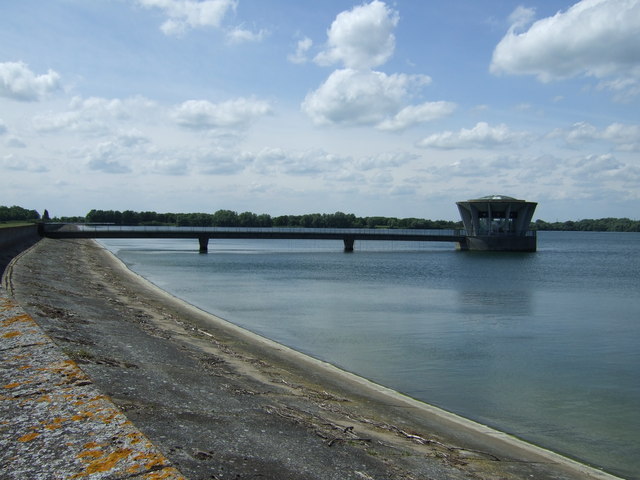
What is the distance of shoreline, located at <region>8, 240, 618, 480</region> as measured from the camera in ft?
36.6

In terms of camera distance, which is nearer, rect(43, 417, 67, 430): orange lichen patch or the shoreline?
rect(43, 417, 67, 430): orange lichen patch

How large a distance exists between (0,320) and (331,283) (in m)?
46.1

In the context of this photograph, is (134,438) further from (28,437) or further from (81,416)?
(28,437)

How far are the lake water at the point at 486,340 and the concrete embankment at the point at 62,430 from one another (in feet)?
34.7

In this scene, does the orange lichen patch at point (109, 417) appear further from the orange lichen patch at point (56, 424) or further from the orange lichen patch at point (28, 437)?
the orange lichen patch at point (28, 437)

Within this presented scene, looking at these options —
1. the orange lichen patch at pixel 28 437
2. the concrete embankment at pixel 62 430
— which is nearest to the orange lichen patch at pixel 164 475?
the concrete embankment at pixel 62 430

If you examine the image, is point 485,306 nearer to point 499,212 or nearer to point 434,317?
point 434,317

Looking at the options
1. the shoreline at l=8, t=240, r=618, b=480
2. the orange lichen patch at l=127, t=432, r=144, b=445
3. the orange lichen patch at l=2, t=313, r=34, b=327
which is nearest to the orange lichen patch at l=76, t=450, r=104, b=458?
the orange lichen patch at l=127, t=432, r=144, b=445

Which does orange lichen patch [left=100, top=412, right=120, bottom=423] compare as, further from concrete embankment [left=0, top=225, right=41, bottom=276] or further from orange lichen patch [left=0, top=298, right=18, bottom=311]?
concrete embankment [left=0, top=225, right=41, bottom=276]

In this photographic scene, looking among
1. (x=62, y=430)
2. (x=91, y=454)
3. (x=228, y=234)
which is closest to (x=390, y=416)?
(x=62, y=430)

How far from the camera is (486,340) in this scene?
27.2 metres

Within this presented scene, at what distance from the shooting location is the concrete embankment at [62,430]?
546cm

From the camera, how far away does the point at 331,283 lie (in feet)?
188

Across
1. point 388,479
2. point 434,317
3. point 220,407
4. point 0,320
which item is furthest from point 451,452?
point 434,317
